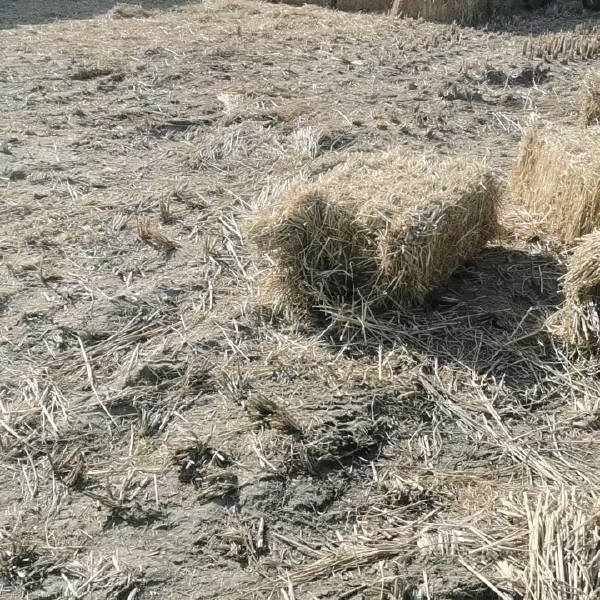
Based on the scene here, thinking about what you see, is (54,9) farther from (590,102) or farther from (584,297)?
(584,297)

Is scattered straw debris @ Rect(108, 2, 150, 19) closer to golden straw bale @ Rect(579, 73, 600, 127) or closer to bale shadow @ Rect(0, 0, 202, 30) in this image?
bale shadow @ Rect(0, 0, 202, 30)

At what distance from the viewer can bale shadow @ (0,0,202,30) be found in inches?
483

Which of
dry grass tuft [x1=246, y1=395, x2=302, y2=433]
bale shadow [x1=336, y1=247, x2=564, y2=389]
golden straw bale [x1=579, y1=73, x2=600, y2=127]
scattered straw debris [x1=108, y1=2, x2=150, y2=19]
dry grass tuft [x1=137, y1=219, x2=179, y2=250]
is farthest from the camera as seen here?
scattered straw debris [x1=108, y1=2, x2=150, y2=19]

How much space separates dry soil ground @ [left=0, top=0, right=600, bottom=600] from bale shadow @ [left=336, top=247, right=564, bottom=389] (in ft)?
0.05

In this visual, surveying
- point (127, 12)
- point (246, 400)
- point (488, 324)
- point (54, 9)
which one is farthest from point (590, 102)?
point (54, 9)

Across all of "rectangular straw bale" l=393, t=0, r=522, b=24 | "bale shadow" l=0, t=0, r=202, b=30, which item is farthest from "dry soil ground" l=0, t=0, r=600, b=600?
"bale shadow" l=0, t=0, r=202, b=30

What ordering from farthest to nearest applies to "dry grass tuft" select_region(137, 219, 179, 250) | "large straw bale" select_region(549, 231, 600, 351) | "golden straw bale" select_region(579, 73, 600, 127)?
"golden straw bale" select_region(579, 73, 600, 127) → "dry grass tuft" select_region(137, 219, 179, 250) → "large straw bale" select_region(549, 231, 600, 351)

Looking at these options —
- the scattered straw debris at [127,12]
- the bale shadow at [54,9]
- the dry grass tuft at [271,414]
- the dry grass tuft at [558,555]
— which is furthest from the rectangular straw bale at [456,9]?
the dry grass tuft at [558,555]

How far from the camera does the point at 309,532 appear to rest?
135 inches

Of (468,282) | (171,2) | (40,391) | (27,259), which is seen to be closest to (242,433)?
(40,391)

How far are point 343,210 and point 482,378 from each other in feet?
3.67

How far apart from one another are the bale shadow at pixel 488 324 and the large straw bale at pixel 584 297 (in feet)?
0.57

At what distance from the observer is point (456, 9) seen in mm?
10719

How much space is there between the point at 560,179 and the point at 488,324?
119 centimetres
